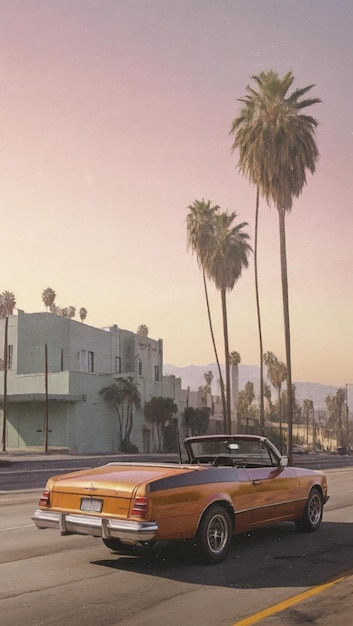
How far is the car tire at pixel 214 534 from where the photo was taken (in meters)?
7.87

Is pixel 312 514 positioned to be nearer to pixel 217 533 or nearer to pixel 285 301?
pixel 217 533

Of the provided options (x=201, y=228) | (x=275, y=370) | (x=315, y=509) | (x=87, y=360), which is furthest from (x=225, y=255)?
(x=275, y=370)

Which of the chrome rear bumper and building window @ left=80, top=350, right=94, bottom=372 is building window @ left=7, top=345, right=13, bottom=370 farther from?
the chrome rear bumper

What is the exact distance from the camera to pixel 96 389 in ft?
203

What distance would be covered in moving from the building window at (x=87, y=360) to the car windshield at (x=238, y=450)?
2344 inches

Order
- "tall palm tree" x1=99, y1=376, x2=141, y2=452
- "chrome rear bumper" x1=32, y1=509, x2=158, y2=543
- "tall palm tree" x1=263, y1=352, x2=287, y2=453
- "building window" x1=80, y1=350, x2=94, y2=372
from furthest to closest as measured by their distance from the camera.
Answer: "tall palm tree" x1=263, y1=352, x2=287, y2=453 < "building window" x1=80, y1=350, x2=94, y2=372 < "tall palm tree" x1=99, y1=376, x2=141, y2=452 < "chrome rear bumper" x1=32, y1=509, x2=158, y2=543

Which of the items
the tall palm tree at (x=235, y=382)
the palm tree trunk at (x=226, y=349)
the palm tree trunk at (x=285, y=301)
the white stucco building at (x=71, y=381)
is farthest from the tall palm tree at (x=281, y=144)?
the tall palm tree at (x=235, y=382)

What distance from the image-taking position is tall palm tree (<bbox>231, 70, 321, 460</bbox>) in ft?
124

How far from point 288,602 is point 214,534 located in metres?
1.93

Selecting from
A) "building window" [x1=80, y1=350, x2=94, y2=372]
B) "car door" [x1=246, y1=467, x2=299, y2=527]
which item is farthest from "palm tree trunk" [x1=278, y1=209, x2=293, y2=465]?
"building window" [x1=80, y1=350, x2=94, y2=372]

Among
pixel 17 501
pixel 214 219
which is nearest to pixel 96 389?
pixel 214 219

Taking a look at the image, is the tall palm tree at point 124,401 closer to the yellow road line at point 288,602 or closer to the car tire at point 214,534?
the car tire at point 214,534

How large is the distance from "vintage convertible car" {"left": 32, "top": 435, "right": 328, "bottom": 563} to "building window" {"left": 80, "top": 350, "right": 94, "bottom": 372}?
59.9 metres

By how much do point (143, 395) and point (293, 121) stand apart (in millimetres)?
35044
